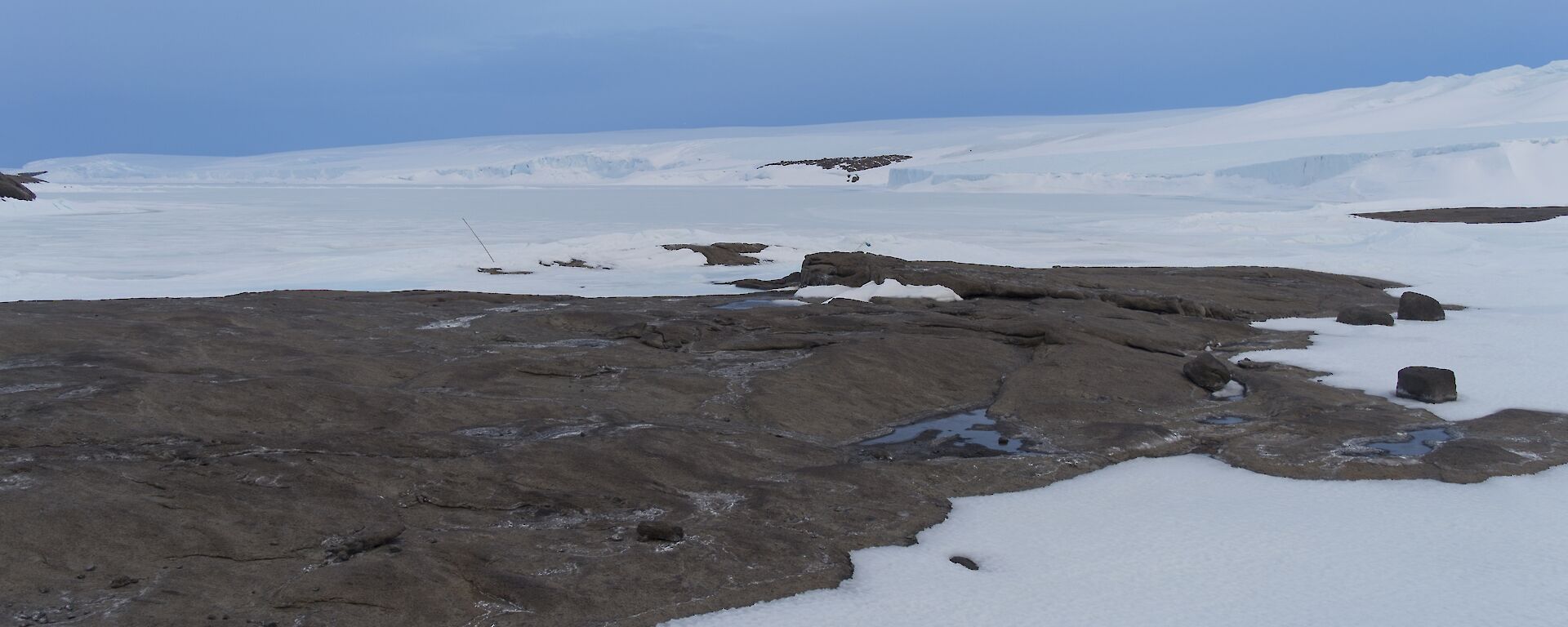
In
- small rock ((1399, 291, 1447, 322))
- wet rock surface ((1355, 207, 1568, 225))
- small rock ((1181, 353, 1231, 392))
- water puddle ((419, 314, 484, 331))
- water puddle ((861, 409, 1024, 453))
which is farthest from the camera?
wet rock surface ((1355, 207, 1568, 225))

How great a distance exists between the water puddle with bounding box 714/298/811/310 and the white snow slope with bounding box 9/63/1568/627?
1.98 meters

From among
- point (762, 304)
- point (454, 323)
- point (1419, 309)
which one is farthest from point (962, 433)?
point (1419, 309)

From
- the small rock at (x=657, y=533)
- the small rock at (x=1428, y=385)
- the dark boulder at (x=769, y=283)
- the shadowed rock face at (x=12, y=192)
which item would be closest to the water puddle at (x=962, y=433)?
the small rock at (x=657, y=533)

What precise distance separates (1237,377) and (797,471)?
13.2 feet

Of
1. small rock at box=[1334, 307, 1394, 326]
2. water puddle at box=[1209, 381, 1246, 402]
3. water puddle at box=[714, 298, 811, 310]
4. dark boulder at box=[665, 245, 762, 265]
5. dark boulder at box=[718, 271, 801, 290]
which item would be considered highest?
dark boulder at box=[665, 245, 762, 265]

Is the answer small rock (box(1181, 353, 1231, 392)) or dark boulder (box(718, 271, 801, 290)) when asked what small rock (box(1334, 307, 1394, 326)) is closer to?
small rock (box(1181, 353, 1231, 392))

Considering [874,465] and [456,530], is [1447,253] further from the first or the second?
[456,530]

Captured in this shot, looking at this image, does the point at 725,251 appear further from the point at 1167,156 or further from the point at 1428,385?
the point at 1167,156

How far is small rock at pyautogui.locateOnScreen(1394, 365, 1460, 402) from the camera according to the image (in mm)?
7594

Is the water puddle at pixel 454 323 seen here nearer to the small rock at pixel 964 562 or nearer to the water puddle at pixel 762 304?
the water puddle at pixel 762 304

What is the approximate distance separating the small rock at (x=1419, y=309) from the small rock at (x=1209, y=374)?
14.0 feet

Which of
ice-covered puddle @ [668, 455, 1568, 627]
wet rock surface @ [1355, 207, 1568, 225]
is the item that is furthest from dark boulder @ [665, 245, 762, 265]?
wet rock surface @ [1355, 207, 1568, 225]

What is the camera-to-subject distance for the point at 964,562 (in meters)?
4.82

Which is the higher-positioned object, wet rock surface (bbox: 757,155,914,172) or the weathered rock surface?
wet rock surface (bbox: 757,155,914,172)
